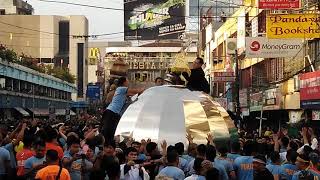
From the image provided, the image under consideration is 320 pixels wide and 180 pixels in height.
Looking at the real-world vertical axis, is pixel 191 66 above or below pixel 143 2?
below

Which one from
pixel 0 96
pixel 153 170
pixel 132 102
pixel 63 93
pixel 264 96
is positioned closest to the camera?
pixel 153 170

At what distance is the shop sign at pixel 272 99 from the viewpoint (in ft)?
132

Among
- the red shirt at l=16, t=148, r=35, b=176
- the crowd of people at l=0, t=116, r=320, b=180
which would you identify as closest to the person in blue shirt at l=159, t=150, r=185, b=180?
the crowd of people at l=0, t=116, r=320, b=180

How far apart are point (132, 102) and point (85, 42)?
344 ft

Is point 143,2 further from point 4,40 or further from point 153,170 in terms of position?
point 153,170

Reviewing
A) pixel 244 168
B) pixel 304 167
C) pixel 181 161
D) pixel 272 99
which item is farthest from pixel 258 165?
pixel 272 99

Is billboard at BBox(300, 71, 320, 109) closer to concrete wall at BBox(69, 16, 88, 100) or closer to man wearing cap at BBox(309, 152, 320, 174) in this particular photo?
man wearing cap at BBox(309, 152, 320, 174)

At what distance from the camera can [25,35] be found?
390ft

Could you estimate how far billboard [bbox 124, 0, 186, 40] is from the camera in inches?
4075

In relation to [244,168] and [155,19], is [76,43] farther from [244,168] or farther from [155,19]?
[244,168]

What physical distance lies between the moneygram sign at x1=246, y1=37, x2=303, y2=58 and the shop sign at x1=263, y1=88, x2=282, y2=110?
7933 millimetres

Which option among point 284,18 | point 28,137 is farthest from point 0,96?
point 28,137

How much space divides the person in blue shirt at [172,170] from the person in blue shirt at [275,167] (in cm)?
236

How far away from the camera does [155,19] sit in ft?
347
